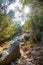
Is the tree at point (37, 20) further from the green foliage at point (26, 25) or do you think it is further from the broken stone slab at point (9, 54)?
the broken stone slab at point (9, 54)

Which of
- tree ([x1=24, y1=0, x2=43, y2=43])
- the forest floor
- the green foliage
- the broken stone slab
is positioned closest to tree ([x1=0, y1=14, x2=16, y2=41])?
the broken stone slab

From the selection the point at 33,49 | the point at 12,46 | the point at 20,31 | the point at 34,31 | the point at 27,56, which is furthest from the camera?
the point at 20,31

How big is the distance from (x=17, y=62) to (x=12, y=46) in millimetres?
618

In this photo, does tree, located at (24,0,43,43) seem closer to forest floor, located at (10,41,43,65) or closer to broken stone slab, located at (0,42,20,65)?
forest floor, located at (10,41,43,65)

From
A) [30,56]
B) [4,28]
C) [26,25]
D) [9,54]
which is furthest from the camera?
[26,25]

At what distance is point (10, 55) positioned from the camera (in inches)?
236

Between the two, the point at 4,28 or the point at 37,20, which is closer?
the point at 4,28

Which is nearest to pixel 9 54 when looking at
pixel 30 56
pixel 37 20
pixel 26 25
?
pixel 30 56

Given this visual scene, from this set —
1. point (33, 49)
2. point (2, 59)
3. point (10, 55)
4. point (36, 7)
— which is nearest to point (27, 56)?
point (33, 49)

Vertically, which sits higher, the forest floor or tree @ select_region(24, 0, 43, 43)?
tree @ select_region(24, 0, 43, 43)

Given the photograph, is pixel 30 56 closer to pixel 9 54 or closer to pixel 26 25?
pixel 9 54

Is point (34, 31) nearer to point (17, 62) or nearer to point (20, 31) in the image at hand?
point (20, 31)

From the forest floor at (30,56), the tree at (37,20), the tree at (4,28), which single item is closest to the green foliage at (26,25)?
the tree at (37,20)

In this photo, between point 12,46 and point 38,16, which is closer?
point 12,46
